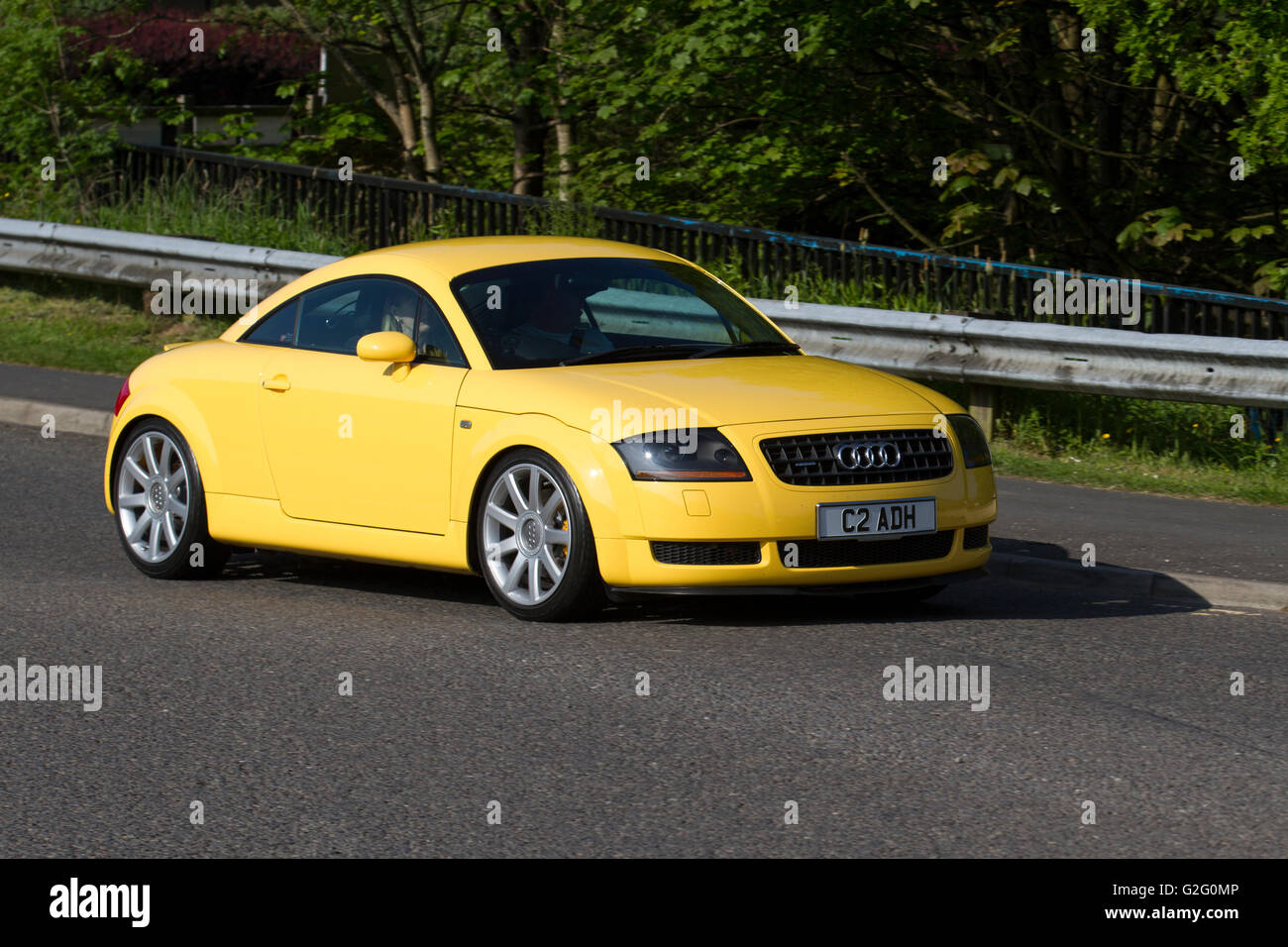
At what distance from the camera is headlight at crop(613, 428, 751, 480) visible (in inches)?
283

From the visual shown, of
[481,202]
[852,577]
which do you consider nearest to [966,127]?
[481,202]

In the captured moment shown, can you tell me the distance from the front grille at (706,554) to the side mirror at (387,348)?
150 cm

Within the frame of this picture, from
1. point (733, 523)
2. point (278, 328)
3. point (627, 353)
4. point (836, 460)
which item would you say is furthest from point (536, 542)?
point (278, 328)

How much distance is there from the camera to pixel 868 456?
291 inches

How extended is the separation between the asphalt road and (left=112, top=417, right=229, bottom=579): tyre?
19 centimetres

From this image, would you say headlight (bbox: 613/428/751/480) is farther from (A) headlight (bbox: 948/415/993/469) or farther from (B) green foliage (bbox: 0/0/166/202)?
(B) green foliage (bbox: 0/0/166/202)

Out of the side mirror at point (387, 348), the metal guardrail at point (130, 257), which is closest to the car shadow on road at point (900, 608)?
the side mirror at point (387, 348)

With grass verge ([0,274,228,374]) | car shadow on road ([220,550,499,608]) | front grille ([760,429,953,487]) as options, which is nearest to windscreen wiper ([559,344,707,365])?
front grille ([760,429,953,487])

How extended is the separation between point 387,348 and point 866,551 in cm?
219

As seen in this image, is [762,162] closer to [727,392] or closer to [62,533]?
[62,533]

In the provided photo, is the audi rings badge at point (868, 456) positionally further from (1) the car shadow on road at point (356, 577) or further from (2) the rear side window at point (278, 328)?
(2) the rear side window at point (278, 328)

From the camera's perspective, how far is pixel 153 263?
16375 millimetres
